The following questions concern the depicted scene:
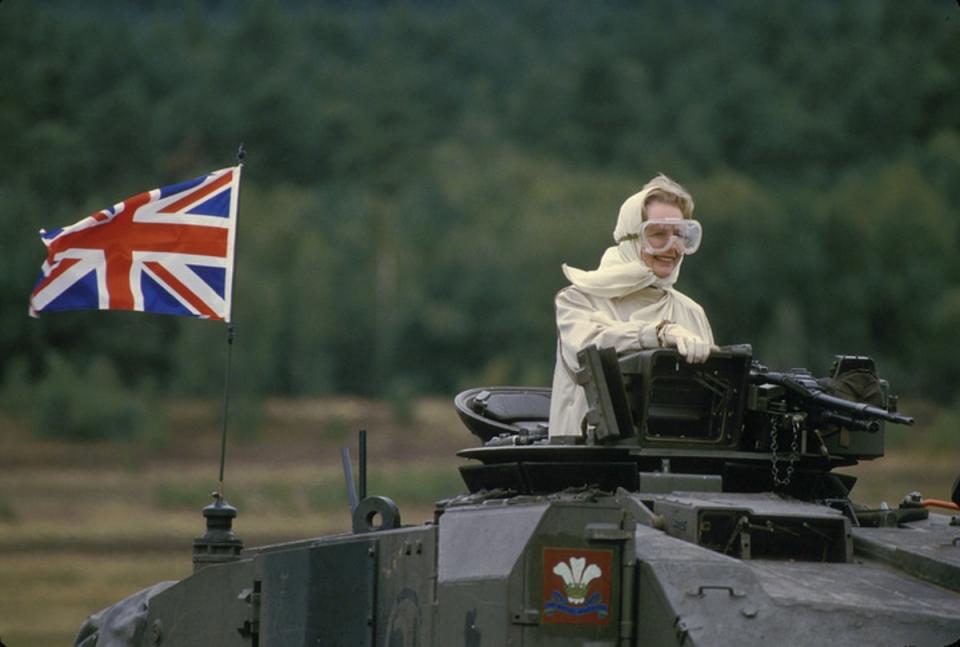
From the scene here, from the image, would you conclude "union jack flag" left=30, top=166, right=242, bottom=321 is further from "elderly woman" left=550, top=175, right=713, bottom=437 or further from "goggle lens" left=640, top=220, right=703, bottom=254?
"goggle lens" left=640, top=220, right=703, bottom=254

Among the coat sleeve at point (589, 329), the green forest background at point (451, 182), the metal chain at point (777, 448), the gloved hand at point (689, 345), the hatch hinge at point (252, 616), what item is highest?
the green forest background at point (451, 182)

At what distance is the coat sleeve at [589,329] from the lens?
43.8 feet

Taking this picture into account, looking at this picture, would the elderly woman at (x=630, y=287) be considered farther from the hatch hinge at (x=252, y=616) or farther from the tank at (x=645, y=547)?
the hatch hinge at (x=252, y=616)

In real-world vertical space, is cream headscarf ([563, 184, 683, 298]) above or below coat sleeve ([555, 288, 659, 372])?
above

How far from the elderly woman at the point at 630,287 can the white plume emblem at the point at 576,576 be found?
235cm

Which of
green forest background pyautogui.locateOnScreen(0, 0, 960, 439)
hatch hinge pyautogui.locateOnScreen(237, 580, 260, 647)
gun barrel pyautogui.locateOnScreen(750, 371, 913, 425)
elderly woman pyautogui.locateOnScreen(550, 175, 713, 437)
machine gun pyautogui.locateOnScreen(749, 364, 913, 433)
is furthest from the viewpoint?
green forest background pyautogui.locateOnScreen(0, 0, 960, 439)

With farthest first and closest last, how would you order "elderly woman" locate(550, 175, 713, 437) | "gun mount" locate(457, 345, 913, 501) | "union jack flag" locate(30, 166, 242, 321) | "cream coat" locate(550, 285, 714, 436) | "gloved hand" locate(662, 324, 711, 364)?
"union jack flag" locate(30, 166, 242, 321) → "elderly woman" locate(550, 175, 713, 437) → "cream coat" locate(550, 285, 714, 436) → "gloved hand" locate(662, 324, 711, 364) → "gun mount" locate(457, 345, 913, 501)

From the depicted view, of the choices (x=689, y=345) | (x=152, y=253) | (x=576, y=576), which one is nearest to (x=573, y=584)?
(x=576, y=576)

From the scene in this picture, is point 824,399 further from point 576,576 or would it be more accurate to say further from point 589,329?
point 576,576

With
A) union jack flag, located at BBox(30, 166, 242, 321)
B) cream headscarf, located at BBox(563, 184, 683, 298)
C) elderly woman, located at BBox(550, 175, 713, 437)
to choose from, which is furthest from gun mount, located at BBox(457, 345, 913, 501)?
union jack flag, located at BBox(30, 166, 242, 321)

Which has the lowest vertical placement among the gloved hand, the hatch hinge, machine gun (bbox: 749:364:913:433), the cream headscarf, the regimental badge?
the hatch hinge

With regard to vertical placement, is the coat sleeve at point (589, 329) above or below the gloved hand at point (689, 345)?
above

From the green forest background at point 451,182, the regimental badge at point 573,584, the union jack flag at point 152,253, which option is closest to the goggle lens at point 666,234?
the regimental badge at point 573,584

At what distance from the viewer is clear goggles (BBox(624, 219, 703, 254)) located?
1404 centimetres
